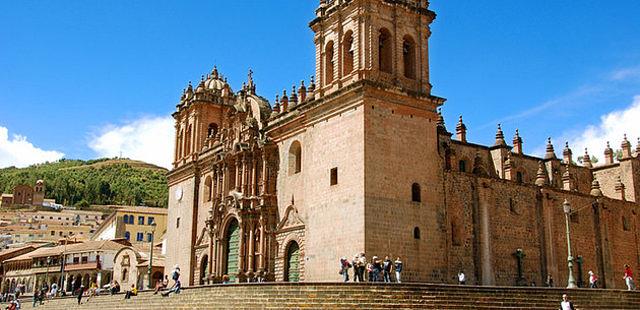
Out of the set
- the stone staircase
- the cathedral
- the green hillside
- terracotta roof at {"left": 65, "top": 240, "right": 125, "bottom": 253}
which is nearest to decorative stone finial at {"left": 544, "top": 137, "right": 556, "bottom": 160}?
the cathedral

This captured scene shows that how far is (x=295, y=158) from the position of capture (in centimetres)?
3142

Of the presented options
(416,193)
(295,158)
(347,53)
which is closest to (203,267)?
(295,158)

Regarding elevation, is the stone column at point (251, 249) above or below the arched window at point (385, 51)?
below

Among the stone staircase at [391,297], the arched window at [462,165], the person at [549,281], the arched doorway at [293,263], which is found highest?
the arched window at [462,165]

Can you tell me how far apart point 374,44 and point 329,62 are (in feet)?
9.47

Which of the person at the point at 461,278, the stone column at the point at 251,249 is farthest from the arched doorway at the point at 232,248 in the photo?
the person at the point at 461,278

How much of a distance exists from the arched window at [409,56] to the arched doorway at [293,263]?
8.85 m

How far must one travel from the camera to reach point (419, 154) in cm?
2777

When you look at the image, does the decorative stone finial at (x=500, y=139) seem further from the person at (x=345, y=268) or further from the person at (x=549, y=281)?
the person at (x=345, y=268)

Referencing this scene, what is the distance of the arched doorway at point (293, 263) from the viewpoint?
1153 inches

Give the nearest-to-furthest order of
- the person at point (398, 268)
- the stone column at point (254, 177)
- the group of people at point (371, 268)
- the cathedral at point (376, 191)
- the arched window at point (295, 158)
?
the group of people at point (371, 268), the person at point (398, 268), the cathedral at point (376, 191), the arched window at point (295, 158), the stone column at point (254, 177)

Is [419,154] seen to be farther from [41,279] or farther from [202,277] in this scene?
[41,279]

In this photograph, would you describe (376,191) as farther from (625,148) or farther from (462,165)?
(625,148)

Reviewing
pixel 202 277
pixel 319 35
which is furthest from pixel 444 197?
pixel 202 277
